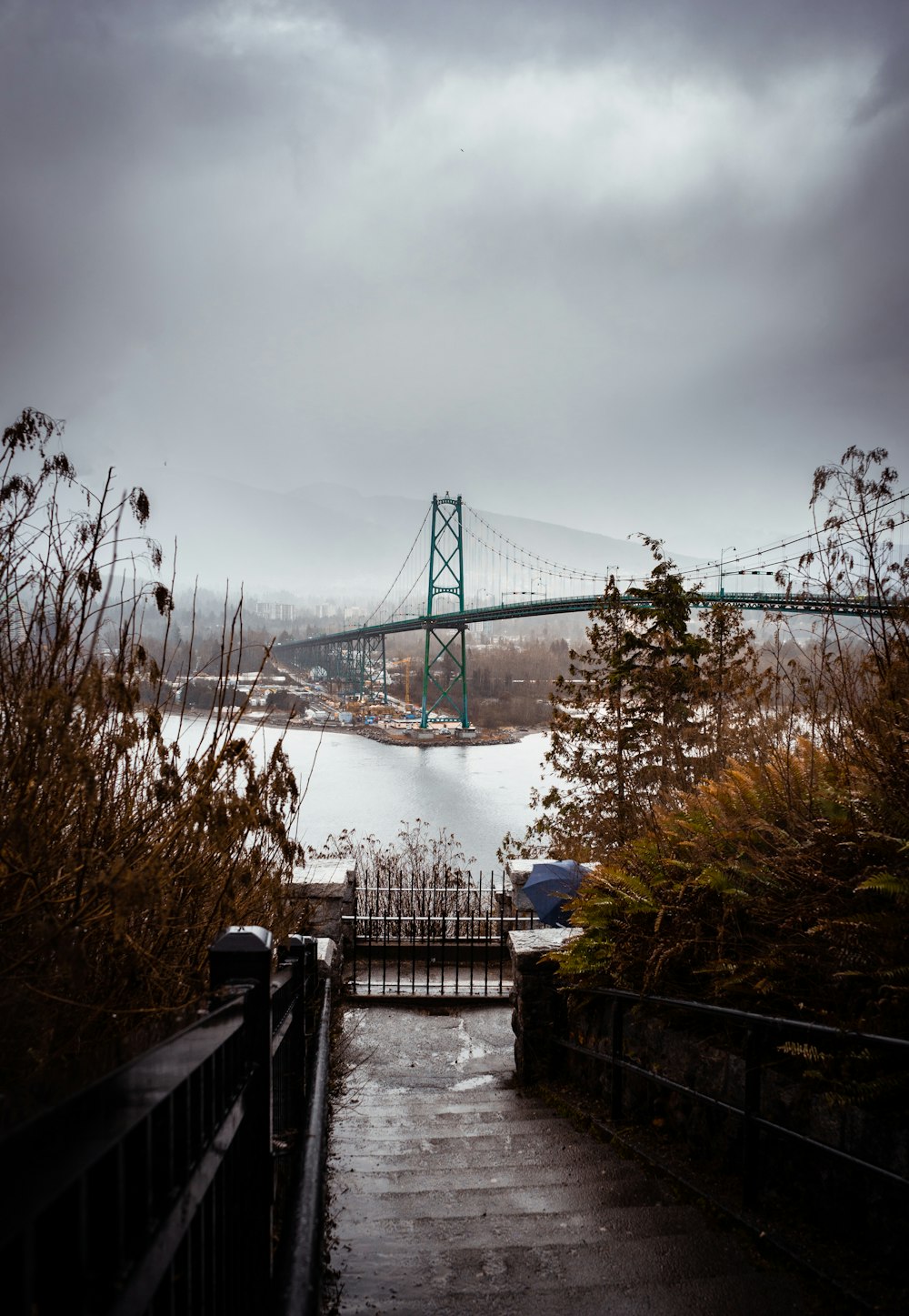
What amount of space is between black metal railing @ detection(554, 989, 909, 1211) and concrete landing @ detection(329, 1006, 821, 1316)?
0.33 metres

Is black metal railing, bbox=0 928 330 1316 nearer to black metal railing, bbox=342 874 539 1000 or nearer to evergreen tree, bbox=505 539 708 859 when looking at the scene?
black metal railing, bbox=342 874 539 1000

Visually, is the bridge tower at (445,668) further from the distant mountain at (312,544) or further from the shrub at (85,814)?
the shrub at (85,814)

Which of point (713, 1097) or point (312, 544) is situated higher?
point (312, 544)

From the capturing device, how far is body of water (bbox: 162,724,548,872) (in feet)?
70.5

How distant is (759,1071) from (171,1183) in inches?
97.7

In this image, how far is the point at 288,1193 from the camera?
83.3 inches

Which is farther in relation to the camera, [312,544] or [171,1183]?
[312,544]

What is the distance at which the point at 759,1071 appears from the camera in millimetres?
2906

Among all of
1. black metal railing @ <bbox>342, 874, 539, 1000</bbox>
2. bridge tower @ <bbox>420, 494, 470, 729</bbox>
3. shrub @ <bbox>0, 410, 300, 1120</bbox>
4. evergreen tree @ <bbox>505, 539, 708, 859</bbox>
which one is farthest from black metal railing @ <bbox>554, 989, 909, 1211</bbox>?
bridge tower @ <bbox>420, 494, 470, 729</bbox>

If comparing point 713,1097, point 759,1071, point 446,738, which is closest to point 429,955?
point 713,1097

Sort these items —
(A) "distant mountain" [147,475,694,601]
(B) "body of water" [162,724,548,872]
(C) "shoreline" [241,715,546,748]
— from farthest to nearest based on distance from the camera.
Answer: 1. (A) "distant mountain" [147,475,694,601]
2. (C) "shoreline" [241,715,546,748]
3. (B) "body of water" [162,724,548,872]

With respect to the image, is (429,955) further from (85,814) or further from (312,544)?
(312,544)

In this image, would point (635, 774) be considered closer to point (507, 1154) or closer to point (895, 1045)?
point (507, 1154)

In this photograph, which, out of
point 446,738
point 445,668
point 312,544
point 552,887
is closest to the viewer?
point 552,887
